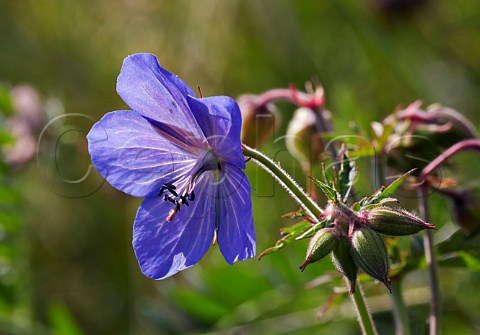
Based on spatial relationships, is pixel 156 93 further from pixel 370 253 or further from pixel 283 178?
pixel 370 253

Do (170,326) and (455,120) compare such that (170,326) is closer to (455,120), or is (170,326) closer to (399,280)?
(399,280)

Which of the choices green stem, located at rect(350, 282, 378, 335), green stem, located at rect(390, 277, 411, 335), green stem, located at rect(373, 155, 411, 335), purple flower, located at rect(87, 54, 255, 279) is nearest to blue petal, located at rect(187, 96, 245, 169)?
purple flower, located at rect(87, 54, 255, 279)

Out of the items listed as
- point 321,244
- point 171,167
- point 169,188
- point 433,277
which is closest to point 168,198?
point 169,188

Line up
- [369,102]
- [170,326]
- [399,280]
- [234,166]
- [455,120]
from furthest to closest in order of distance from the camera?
1. [369,102]
2. [170,326]
3. [455,120]
4. [399,280]
5. [234,166]

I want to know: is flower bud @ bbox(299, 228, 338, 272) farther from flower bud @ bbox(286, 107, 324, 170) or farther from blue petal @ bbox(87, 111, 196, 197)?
flower bud @ bbox(286, 107, 324, 170)

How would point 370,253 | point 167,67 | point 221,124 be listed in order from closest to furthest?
point 370,253 → point 221,124 → point 167,67

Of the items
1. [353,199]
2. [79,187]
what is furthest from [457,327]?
[79,187]
